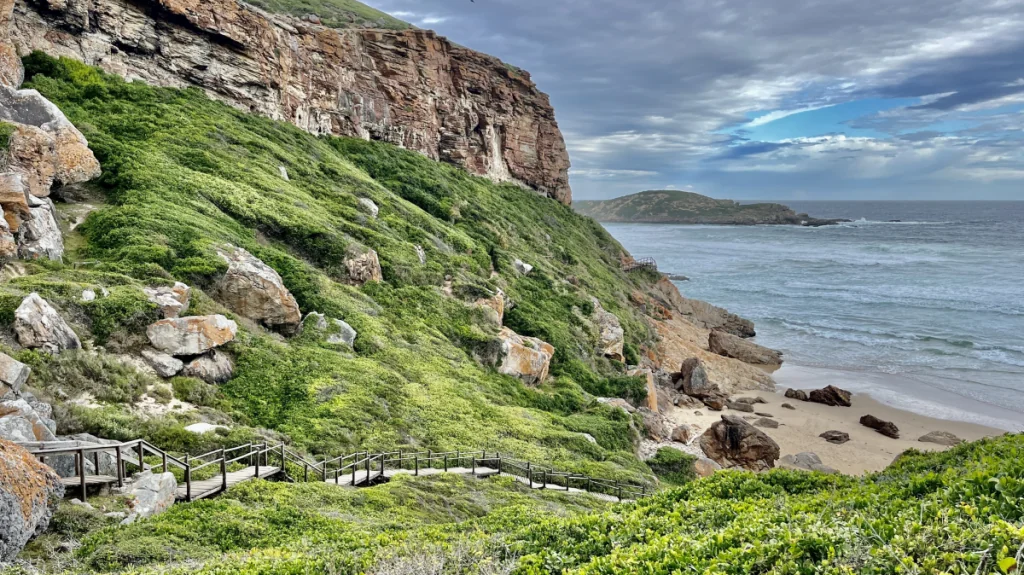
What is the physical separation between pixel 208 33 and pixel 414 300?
26.1 meters

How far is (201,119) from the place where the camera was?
106ft

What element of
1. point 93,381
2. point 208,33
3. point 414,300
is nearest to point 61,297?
point 93,381

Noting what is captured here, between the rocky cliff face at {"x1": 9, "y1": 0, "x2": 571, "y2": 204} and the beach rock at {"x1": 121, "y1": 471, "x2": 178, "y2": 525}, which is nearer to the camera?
the beach rock at {"x1": 121, "y1": 471, "x2": 178, "y2": 525}

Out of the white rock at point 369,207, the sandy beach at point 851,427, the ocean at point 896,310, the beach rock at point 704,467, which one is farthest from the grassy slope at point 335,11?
the ocean at point 896,310

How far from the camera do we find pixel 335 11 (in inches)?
2406

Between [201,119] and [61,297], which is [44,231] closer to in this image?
[61,297]

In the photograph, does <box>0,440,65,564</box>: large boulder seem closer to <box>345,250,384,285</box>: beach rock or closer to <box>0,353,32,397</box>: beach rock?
<box>0,353,32,397</box>: beach rock

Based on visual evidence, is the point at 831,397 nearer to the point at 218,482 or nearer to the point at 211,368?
the point at 211,368

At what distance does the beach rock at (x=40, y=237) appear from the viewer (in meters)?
16.5

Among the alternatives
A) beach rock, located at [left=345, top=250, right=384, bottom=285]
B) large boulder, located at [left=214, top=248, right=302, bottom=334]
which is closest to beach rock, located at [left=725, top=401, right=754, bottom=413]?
beach rock, located at [left=345, top=250, right=384, bottom=285]

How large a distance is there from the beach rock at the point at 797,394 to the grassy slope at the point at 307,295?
10.1 m

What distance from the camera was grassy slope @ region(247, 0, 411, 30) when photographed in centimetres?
5260

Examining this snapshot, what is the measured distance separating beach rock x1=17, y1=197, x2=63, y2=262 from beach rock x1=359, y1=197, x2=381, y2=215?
53.3 feet

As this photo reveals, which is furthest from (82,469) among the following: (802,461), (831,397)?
(831,397)
